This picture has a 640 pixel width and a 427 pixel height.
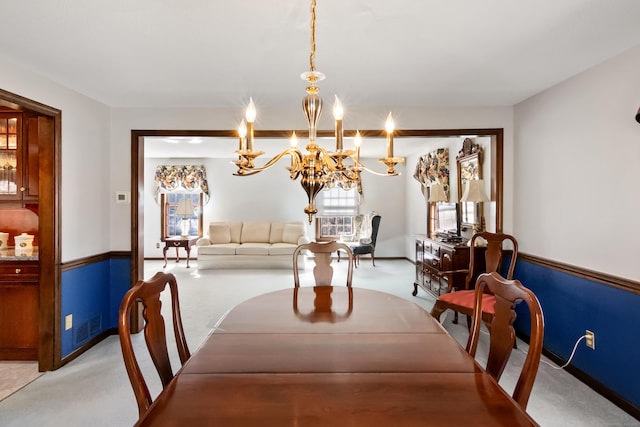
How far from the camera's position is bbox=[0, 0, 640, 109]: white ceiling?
1789 millimetres

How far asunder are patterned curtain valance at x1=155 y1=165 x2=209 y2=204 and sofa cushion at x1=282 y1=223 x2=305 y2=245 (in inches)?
81.3

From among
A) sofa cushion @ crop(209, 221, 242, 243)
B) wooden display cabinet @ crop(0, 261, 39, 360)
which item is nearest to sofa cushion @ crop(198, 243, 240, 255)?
sofa cushion @ crop(209, 221, 242, 243)

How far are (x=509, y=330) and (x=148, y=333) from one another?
1.24m

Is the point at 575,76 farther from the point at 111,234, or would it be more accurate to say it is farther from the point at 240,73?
the point at 111,234

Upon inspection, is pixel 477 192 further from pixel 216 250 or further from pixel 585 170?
pixel 216 250

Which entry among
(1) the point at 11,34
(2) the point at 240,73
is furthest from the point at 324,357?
(1) the point at 11,34

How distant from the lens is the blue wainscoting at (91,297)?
297cm

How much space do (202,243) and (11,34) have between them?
5.41m

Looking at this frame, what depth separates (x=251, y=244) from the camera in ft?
24.2

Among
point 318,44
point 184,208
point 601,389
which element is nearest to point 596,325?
point 601,389

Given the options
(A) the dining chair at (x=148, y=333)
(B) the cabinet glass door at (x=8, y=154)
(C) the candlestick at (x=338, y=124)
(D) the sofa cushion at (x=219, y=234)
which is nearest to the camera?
(A) the dining chair at (x=148, y=333)

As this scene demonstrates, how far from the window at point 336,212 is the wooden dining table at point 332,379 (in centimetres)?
643

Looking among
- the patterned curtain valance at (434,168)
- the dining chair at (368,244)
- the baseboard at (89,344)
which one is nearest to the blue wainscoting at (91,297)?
the baseboard at (89,344)

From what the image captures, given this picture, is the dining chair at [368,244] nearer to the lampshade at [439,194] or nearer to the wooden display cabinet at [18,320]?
the lampshade at [439,194]
